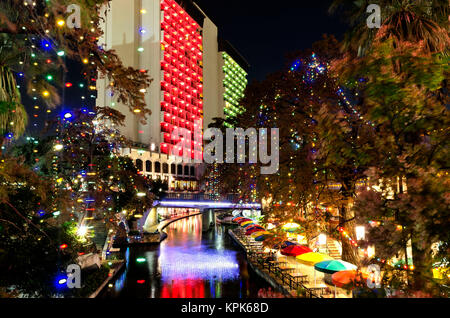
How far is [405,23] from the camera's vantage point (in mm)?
7172

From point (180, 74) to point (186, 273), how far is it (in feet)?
234

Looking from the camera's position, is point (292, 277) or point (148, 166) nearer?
point (292, 277)

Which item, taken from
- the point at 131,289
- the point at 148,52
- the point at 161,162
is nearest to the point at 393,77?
the point at 131,289

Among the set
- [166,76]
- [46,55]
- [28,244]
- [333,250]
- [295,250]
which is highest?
[166,76]

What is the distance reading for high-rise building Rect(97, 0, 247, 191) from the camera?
253ft

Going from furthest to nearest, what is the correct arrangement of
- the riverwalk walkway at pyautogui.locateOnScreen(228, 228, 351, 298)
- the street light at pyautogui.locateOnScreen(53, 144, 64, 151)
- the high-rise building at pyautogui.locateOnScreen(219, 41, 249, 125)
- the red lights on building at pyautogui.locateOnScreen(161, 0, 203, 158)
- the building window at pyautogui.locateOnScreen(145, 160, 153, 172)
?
the high-rise building at pyautogui.locateOnScreen(219, 41, 249, 125) → the red lights on building at pyautogui.locateOnScreen(161, 0, 203, 158) → the building window at pyautogui.locateOnScreen(145, 160, 153, 172) → the street light at pyautogui.locateOnScreen(53, 144, 64, 151) → the riverwalk walkway at pyautogui.locateOnScreen(228, 228, 351, 298)

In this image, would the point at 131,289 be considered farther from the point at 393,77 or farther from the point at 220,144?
the point at 393,77

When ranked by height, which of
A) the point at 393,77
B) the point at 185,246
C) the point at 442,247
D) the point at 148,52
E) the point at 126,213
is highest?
the point at 148,52

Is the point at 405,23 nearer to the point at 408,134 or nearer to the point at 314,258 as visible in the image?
the point at 408,134

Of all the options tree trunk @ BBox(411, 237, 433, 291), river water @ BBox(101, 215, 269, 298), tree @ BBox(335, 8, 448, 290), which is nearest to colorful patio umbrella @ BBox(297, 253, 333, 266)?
river water @ BBox(101, 215, 269, 298)

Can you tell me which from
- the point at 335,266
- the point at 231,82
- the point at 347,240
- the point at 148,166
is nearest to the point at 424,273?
the point at 347,240

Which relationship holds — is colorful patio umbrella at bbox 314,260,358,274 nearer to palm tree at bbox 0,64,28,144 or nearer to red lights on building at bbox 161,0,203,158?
palm tree at bbox 0,64,28,144
